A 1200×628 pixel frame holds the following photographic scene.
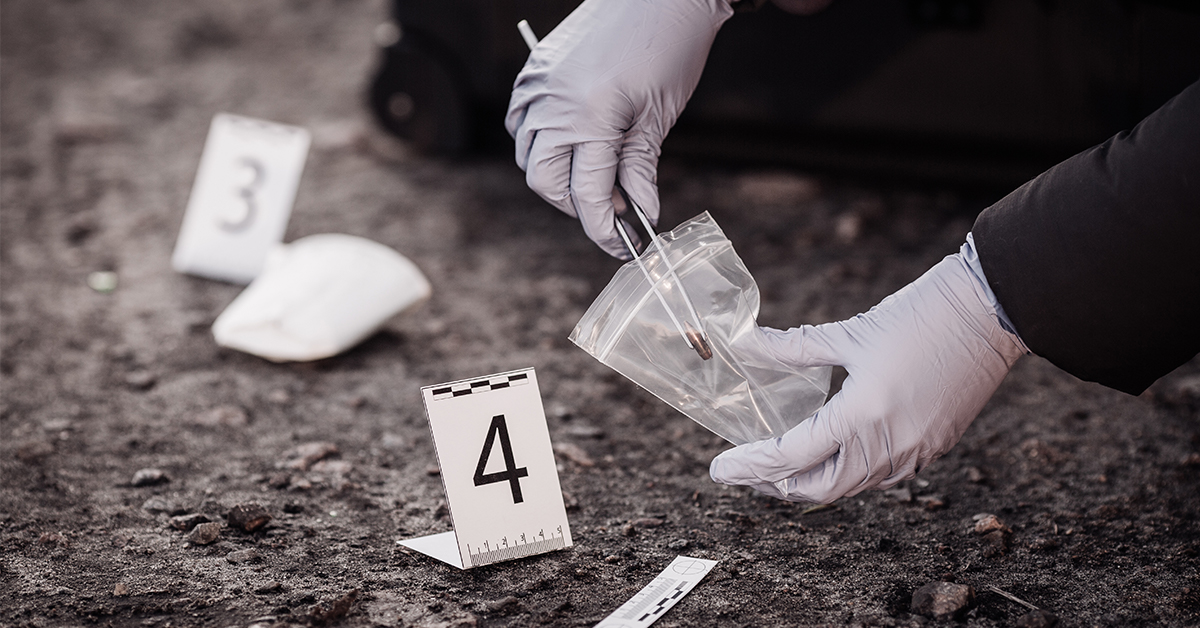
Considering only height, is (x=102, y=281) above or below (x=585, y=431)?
above

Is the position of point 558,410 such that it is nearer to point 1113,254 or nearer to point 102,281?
point 1113,254

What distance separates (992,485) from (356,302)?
1.20 meters

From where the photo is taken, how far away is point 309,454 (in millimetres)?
1512

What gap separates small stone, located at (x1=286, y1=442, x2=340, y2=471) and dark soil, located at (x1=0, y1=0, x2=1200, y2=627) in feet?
0.07

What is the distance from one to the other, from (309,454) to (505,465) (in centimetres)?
47

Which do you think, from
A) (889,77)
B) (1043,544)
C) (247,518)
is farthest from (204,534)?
(889,77)

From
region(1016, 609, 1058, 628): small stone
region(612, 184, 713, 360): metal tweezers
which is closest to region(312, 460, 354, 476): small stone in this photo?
region(612, 184, 713, 360): metal tweezers

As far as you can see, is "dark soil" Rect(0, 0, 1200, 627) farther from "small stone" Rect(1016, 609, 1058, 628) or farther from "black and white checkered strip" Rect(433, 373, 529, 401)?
"black and white checkered strip" Rect(433, 373, 529, 401)

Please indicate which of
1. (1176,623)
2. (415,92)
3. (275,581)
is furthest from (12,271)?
(1176,623)

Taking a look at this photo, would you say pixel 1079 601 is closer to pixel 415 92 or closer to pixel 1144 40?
pixel 1144 40

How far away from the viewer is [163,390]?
1718 millimetres

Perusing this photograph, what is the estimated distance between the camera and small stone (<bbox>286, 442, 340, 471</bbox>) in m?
1.49

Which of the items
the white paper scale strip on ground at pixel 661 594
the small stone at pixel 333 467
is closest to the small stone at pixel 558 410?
the small stone at pixel 333 467

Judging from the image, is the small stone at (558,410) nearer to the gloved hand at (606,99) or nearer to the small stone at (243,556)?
the gloved hand at (606,99)
